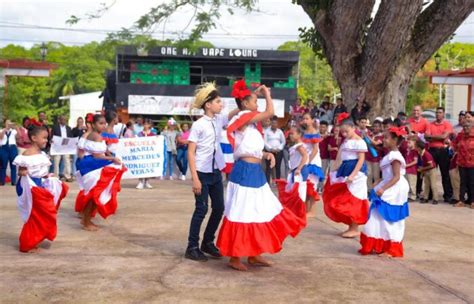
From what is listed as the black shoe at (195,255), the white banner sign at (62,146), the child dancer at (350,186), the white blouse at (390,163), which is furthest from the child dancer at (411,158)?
the white banner sign at (62,146)

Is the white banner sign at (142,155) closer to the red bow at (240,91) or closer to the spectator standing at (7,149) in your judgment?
the spectator standing at (7,149)

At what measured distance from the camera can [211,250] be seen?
7211mm

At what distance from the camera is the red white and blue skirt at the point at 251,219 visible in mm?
6410

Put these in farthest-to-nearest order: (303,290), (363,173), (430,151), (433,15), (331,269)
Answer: (433,15) < (430,151) < (363,173) < (331,269) < (303,290)

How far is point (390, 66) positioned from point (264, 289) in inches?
459

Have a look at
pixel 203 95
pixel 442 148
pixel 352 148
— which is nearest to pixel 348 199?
pixel 352 148

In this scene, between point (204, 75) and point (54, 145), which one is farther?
point (204, 75)

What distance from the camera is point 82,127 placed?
17969mm

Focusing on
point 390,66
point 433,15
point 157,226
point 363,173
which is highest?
point 433,15

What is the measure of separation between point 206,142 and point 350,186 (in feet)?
8.69

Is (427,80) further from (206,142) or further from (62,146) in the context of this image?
(206,142)

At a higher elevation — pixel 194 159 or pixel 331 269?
pixel 194 159

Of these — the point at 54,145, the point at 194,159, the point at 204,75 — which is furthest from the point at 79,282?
the point at 204,75

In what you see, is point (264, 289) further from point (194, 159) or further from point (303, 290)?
point (194, 159)
